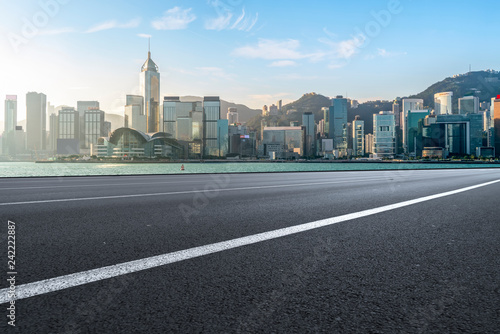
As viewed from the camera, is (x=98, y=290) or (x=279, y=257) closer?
(x=98, y=290)

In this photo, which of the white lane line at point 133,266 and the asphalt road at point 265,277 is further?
the white lane line at point 133,266

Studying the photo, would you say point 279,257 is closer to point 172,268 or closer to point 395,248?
point 172,268

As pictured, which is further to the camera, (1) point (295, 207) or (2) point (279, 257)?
(1) point (295, 207)

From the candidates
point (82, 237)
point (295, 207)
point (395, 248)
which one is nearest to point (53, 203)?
point (82, 237)


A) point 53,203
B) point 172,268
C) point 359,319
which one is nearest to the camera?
point 359,319

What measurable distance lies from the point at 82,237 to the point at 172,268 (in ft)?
7.34

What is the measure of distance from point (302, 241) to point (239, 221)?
1.94 m

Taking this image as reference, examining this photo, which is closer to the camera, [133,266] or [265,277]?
[265,277]

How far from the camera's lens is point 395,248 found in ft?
14.9

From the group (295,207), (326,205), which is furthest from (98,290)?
(326,205)

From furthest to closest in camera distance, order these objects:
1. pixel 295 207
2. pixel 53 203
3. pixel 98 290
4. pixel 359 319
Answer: pixel 53 203
pixel 295 207
pixel 98 290
pixel 359 319

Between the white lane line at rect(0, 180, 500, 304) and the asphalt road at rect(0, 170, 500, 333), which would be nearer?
the asphalt road at rect(0, 170, 500, 333)

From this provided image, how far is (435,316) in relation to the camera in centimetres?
251

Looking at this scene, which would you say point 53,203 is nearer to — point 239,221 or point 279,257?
point 239,221
